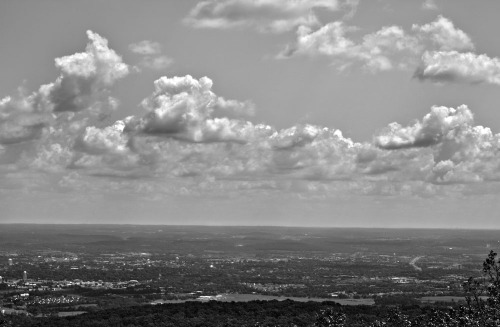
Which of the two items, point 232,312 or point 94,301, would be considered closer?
point 232,312

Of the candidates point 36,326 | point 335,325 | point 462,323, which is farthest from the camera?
point 36,326

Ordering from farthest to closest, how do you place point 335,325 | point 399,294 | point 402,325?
point 399,294
point 402,325
point 335,325

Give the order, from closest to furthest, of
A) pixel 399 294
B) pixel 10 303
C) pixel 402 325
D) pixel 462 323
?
1. pixel 462 323
2. pixel 402 325
3. pixel 10 303
4. pixel 399 294

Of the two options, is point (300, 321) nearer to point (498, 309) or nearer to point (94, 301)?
point (498, 309)

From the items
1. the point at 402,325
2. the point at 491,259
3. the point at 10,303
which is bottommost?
the point at 10,303

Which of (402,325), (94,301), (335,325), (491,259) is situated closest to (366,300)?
(94,301)

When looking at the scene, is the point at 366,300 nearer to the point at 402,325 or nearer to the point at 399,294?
the point at 399,294

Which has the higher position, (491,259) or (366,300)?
(491,259)

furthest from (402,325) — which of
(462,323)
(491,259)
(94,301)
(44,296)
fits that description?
(44,296)

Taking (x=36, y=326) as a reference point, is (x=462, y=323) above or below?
above
